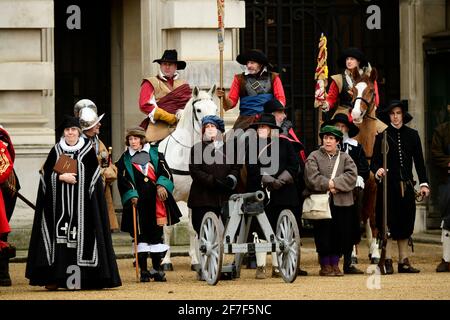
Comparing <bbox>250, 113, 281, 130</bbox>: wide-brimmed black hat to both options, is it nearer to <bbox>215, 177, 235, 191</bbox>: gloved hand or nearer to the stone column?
<bbox>215, 177, 235, 191</bbox>: gloved hand

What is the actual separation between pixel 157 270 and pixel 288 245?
183 centimetres

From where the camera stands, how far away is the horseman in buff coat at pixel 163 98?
24.0 metres

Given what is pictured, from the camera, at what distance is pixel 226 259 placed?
79.0 ft

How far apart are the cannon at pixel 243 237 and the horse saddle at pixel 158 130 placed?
122 inches

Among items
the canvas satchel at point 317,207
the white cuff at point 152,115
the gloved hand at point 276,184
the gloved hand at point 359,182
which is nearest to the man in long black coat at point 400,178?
the gloved hand at point 359,182

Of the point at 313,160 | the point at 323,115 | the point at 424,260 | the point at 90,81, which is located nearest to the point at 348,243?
the point at 313,160

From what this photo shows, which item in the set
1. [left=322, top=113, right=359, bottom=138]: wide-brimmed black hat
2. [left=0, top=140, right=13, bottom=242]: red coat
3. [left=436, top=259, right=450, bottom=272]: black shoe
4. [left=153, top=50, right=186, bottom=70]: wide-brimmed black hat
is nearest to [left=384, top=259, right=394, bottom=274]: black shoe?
[left=436, top=259, right=450, bottom=272]: black shoe

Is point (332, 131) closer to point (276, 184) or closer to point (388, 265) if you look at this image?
point (276, 184)

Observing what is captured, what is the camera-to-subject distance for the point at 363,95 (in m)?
23.4

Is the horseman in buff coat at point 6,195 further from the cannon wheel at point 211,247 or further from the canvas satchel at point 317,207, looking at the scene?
the canvas satchel at point 317,207

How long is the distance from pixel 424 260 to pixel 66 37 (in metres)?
7.03

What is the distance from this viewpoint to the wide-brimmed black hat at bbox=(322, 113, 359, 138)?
891 inches

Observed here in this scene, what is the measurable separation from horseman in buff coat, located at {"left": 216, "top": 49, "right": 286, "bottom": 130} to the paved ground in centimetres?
197

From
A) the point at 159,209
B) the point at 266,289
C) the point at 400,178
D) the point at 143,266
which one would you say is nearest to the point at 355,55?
the point at 400,178
